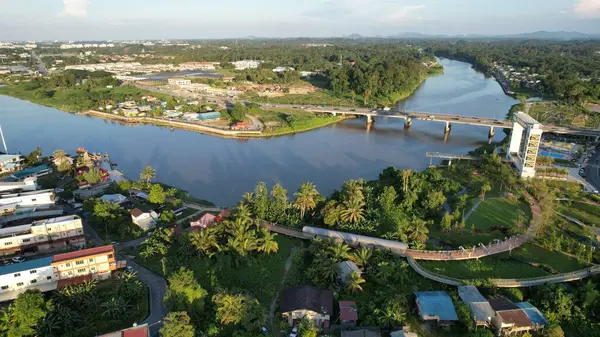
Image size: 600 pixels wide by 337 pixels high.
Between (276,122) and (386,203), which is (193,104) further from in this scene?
(386,203)

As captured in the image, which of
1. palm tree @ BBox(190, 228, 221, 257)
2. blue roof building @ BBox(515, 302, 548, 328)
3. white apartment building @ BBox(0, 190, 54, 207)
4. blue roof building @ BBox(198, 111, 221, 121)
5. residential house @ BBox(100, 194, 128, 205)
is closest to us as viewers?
blue roof building @ BBox(515, 302, 548, 328)

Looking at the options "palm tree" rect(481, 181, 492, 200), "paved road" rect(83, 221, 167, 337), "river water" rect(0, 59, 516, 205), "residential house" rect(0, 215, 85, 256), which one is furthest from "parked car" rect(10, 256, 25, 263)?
"palm tree" rect(481, 181, 492, 200)

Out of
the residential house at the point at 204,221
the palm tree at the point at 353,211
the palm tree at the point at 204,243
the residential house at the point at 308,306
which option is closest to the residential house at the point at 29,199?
the residential house at the point at 204,221

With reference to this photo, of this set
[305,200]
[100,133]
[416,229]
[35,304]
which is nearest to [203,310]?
[35,304]

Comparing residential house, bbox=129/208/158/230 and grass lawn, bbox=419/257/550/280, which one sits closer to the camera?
grass lawn, bbox=419/257/550/280

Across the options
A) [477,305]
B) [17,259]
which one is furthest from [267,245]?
[17,259]

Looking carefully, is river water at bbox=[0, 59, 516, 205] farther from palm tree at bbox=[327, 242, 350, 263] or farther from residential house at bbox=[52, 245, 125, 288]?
palm tree at bbox=[327, 242, 350, 263]

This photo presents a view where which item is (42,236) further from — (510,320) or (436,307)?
(510,320)
